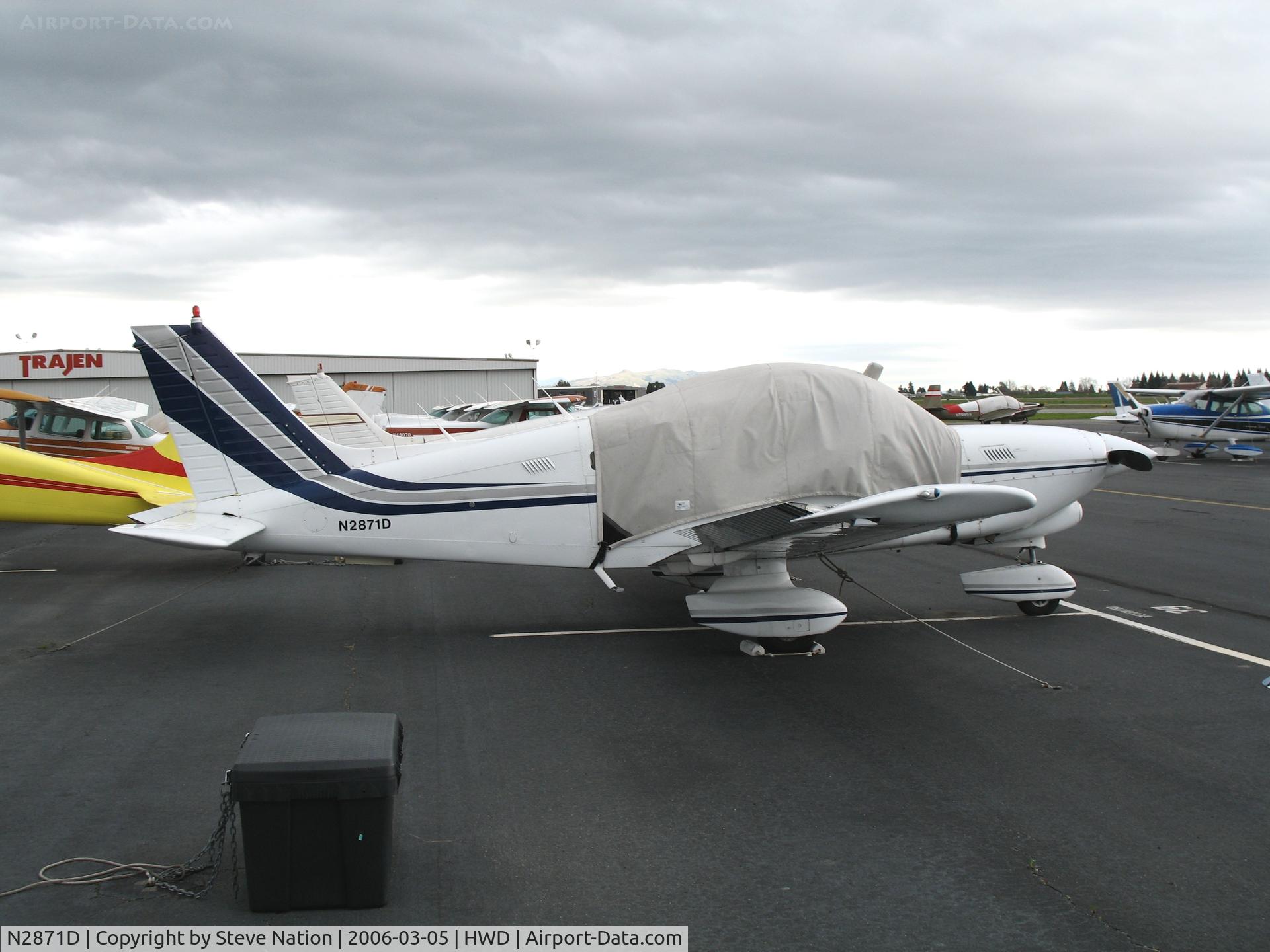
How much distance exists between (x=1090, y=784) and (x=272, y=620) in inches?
288

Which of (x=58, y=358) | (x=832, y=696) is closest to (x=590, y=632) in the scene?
(x=832, y=696)

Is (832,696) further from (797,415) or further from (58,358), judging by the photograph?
(58,358)

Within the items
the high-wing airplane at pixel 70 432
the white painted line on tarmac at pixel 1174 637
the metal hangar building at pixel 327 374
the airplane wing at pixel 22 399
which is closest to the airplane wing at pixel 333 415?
the high-wing airplane at pixel 70 432

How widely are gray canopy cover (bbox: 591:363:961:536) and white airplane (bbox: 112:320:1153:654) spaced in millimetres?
14

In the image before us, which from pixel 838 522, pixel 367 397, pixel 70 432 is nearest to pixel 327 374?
pixel 367 397

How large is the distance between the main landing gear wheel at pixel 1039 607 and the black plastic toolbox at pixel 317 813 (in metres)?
7.30

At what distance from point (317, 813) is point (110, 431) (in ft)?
52.4

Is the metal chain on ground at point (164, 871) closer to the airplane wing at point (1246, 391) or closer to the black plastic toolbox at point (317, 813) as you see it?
the black plastic toolbox at point (317, 813)

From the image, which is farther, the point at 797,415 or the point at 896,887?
the point at 797,415

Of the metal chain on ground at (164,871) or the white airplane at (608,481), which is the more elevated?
the white airplane at (608,481)

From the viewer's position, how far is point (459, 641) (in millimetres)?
8078

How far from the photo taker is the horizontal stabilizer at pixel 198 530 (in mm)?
7180

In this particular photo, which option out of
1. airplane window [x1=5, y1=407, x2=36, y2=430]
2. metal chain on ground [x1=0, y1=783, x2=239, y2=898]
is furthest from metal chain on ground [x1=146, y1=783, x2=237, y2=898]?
airplane window [x1=5, y1=407, x2=36, y2=430]

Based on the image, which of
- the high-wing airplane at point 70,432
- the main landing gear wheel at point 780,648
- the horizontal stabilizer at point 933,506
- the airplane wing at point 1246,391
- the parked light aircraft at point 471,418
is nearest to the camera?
the horizontal stabilizer at point 933,506
